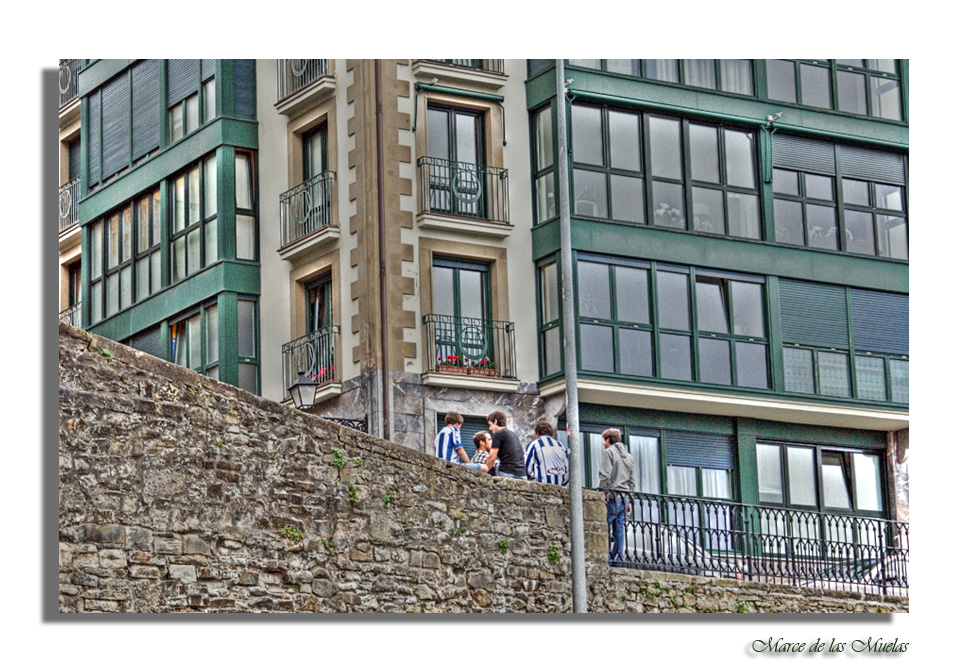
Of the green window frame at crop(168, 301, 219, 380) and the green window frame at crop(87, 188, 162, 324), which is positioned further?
the green window frame at crop(168, 301, 219, 380)

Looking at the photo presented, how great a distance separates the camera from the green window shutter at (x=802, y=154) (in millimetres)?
20000

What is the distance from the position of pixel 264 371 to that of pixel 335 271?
1.19m

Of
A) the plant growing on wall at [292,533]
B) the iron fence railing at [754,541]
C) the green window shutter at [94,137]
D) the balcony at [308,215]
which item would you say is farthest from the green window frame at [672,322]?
the green window shutter at [94,137]

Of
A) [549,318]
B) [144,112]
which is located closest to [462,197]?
[549,318]

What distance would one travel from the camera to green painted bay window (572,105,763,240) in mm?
19453

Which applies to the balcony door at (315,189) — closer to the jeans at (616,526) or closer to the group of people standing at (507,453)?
the group of people standing at (507,453)

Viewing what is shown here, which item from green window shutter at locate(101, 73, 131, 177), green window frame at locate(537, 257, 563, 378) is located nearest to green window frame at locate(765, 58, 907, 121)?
green window frame at locate(537, 257, 563, 378)

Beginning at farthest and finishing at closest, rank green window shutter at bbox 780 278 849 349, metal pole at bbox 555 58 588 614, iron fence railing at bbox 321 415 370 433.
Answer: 1. green window shutter at bbox 780 278 849 349
2. iron fence railing at bbox 321 415 370 433
3. metal pole at bbox 555 58 588 614

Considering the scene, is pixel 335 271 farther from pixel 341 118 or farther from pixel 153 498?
pixel 153 498

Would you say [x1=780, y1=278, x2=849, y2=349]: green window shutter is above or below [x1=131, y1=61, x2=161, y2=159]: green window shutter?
below

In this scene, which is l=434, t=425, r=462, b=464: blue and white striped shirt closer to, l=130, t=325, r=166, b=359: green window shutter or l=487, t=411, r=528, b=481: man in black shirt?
l=487, t=411, r=528, b=481: man in black shirt

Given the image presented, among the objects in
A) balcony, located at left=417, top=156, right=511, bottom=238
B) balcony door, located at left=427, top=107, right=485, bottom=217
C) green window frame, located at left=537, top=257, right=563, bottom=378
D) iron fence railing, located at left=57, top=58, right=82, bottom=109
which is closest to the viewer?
iron fence railing, located at left=57, top=58, right=82, bottom=109

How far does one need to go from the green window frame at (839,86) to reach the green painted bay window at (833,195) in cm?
45
